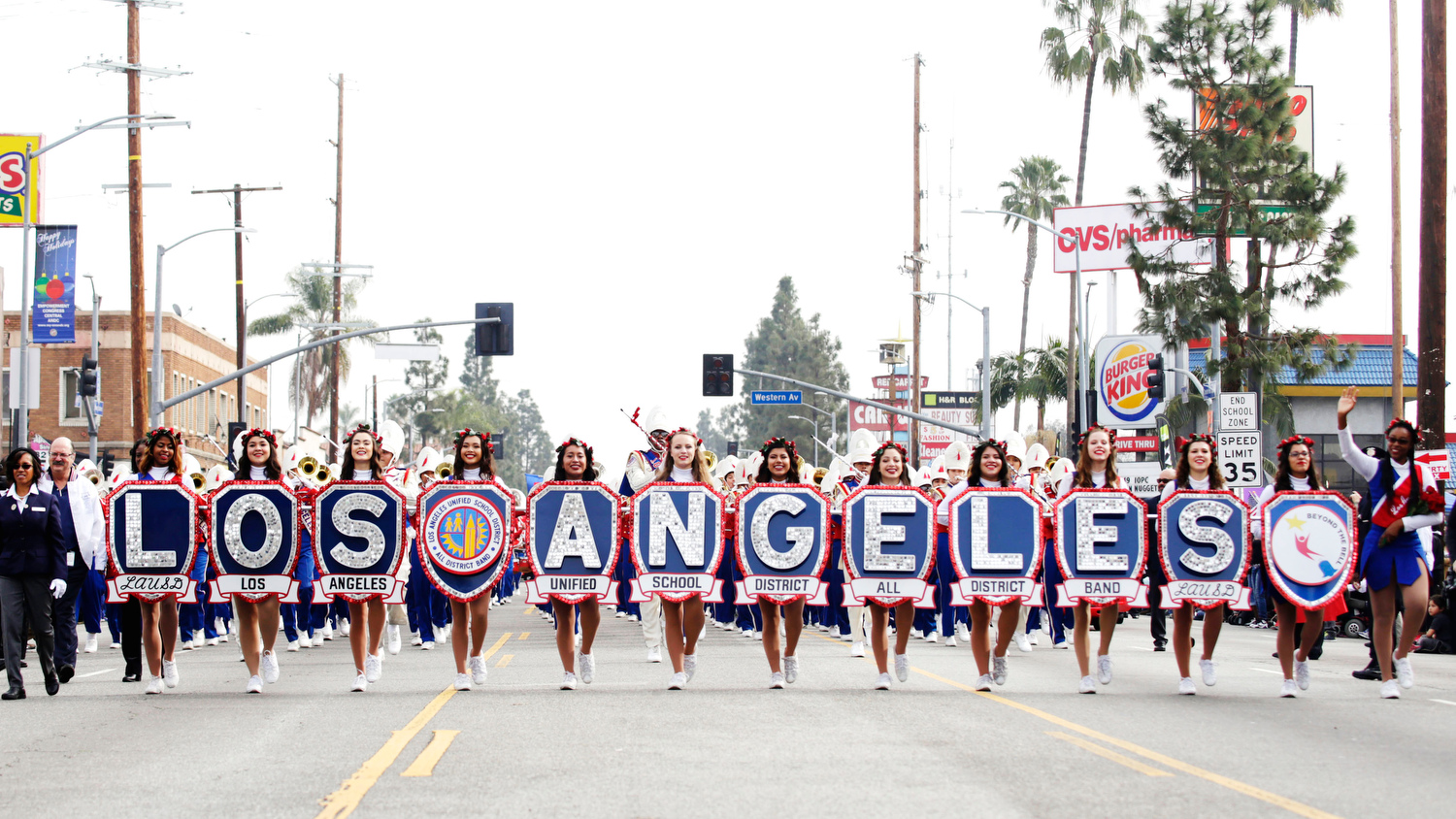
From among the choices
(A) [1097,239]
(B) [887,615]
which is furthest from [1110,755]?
(A) [1097,239]

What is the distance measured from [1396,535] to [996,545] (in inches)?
123

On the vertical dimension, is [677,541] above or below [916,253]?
below

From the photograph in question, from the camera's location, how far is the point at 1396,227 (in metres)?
26.9

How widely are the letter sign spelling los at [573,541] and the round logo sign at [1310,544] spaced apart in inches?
215

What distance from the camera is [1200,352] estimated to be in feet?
173

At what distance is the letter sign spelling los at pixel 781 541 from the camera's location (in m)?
13.1

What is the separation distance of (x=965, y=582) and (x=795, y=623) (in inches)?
57.8

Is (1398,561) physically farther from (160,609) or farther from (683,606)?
(160,609)

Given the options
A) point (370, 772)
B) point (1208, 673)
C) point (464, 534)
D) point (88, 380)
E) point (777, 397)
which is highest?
point (88, 380)

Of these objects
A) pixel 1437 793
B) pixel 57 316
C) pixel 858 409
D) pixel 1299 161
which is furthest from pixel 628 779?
pixel 858 409

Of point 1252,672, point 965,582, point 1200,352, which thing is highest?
point 1200,352

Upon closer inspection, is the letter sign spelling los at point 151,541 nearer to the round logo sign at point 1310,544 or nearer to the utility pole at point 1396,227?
the round logo sign at point 1310,544

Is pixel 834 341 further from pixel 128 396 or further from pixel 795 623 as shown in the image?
pixel 795 623

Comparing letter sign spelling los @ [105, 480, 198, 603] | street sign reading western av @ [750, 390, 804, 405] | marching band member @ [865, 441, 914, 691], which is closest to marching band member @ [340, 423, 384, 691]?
letter sign spelling los @ [105, 480, 198, 603]
